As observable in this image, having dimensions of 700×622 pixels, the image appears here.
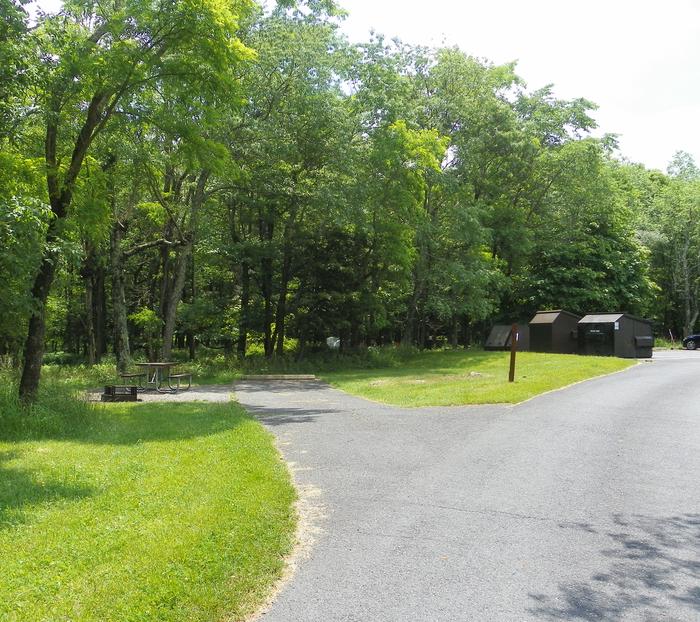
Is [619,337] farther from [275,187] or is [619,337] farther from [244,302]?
[244,302]

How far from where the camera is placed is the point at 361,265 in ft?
93.6

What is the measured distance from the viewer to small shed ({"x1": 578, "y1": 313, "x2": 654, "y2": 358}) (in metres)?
27.2

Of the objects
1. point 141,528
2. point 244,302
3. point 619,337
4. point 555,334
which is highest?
point 244,302

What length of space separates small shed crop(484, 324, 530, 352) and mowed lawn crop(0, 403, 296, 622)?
2371 centimetres

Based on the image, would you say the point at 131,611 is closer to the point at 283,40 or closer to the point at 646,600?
the point at 646,600

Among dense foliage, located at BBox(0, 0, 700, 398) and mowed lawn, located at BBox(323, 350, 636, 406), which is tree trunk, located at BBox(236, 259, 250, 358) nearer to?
dense foliage, located at BBox(0, 0, 700, 398)

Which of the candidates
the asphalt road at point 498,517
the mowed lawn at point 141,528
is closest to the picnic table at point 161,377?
the asphalt road at point 498,517

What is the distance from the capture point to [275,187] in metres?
24.1

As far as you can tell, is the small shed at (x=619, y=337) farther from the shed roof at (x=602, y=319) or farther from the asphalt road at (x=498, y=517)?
the asphalt road at (x=498, y=517)

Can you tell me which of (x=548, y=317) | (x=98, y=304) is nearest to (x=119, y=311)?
(x=98, y=304)

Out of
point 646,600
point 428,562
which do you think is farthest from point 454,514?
point 646,600

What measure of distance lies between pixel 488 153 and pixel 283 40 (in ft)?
52.3

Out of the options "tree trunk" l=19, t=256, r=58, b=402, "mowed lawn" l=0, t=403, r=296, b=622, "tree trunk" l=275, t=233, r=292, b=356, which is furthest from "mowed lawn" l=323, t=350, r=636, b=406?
"tree trunk" l=19, t=256, r=58, b=402

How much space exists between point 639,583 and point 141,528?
12.6 ft
